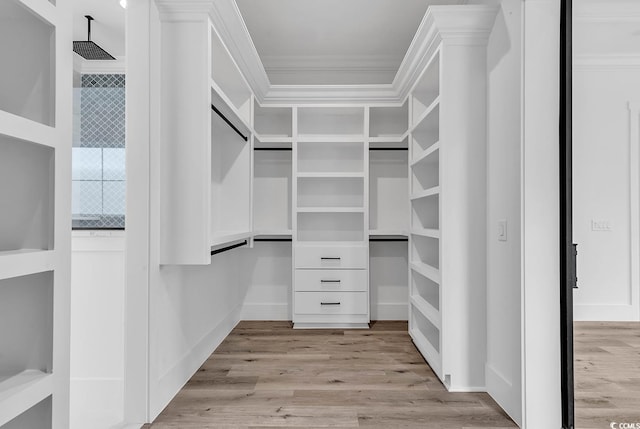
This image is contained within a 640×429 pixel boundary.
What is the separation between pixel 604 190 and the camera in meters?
1.69

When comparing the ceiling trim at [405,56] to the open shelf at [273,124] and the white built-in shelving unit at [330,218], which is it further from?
the open shelf at [273,124]

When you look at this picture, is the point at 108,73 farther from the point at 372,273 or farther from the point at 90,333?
the point at 372,273

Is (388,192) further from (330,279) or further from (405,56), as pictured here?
(405,56)

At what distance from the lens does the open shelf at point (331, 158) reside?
3.91m

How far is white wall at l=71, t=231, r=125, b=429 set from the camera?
7.91ft

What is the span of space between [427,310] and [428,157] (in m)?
1.06

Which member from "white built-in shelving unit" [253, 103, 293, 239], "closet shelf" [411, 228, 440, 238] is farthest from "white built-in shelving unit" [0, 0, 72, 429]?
"white built-in shelving unit" [253, 103, 293, 239]

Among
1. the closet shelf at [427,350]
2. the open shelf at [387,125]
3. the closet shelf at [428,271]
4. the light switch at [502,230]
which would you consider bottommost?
the closet shelf at [427,350]

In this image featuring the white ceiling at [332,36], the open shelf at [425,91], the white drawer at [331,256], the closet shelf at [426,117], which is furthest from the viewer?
the white drawer at [331,256]

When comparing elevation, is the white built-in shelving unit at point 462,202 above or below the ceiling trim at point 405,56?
below

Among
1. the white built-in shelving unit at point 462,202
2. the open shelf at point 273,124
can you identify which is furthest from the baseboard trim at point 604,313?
the open shelf at point 273,124

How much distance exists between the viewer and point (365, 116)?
11.6 ft

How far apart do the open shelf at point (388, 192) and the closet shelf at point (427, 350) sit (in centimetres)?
114

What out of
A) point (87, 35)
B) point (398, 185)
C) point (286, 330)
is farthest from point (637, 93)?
point (87, 35)
